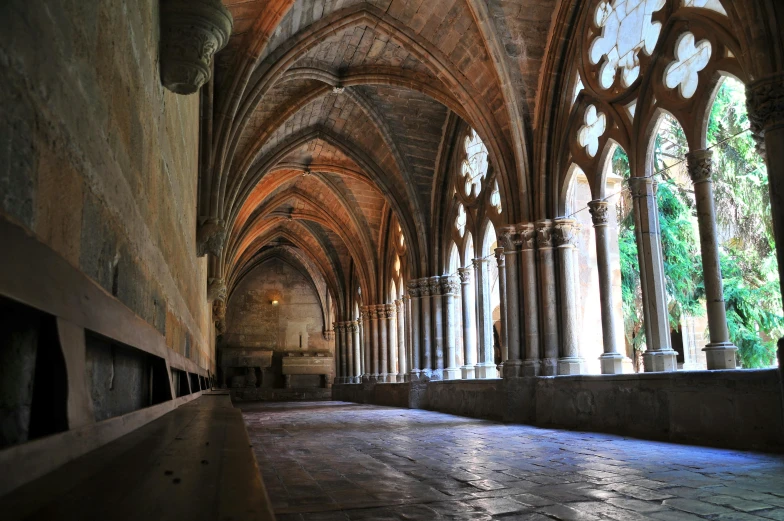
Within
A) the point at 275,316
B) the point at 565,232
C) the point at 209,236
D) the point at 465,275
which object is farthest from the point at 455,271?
the point at 275,316

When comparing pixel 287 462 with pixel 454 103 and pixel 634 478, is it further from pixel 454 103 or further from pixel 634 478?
pixel 454 103

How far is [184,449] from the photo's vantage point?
1.65 m

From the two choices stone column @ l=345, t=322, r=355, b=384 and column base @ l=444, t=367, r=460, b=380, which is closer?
column base @ l=444, t=367, r=460, b=380

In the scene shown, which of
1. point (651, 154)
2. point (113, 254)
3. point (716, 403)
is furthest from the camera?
point (651, 154)

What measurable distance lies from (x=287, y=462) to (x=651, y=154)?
5191 millimetres

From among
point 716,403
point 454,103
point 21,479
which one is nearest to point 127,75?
point 21,479

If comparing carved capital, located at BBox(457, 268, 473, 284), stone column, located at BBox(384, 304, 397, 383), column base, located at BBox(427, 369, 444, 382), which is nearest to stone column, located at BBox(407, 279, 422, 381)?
column base, located at BBox(427, 369, 444, 382)

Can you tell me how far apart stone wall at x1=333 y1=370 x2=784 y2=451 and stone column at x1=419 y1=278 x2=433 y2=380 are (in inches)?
131

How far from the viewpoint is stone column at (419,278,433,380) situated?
45.5ft

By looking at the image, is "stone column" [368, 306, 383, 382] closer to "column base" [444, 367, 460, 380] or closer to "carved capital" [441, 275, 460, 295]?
"carved capital" [441, 275, 460, 295]

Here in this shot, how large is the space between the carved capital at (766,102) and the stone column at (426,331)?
366 inches

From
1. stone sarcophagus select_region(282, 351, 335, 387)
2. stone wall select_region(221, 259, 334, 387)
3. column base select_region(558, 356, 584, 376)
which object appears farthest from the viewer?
stone wall select_region(221, 259, 334, 387)

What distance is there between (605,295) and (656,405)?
209 cm

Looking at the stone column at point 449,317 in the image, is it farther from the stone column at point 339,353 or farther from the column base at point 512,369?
the stone column at point 339,353
